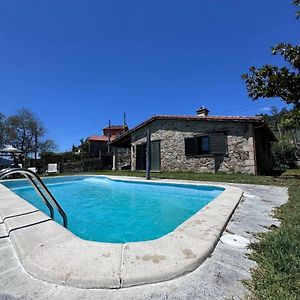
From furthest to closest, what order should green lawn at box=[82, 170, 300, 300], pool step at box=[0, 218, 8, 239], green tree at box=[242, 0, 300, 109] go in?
green tree at box=[242, 0, 300, 109] < pool step at box=[0, 218, 8, 239] < green lawn at box=[82, 170, 300, 300]

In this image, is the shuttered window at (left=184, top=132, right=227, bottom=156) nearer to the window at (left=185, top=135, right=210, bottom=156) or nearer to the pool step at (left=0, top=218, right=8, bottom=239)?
the window at (left=185, top=135, right=210, bottom=156)

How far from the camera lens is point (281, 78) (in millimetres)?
8891

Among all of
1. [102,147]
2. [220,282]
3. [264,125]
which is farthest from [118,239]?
[102,147]

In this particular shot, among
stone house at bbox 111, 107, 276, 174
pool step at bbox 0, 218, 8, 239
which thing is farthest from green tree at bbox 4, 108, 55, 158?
pool step at bbox 0, 218, 8, 239

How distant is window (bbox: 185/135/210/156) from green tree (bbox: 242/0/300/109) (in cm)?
452

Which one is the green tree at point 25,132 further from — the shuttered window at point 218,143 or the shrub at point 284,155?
the shrub at point 284,155

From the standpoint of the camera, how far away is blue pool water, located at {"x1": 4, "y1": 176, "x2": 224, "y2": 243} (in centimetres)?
440

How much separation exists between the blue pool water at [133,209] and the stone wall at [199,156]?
5.24 metres

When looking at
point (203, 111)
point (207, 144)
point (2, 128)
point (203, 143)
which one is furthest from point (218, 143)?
point (2, 128)

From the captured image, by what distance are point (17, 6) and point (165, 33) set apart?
7.88m

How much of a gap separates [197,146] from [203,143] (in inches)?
18.1

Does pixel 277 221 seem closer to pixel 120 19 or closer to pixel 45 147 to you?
pixel 120 19

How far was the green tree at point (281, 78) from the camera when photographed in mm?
8750

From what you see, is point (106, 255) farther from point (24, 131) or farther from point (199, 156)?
point (24, 131)
